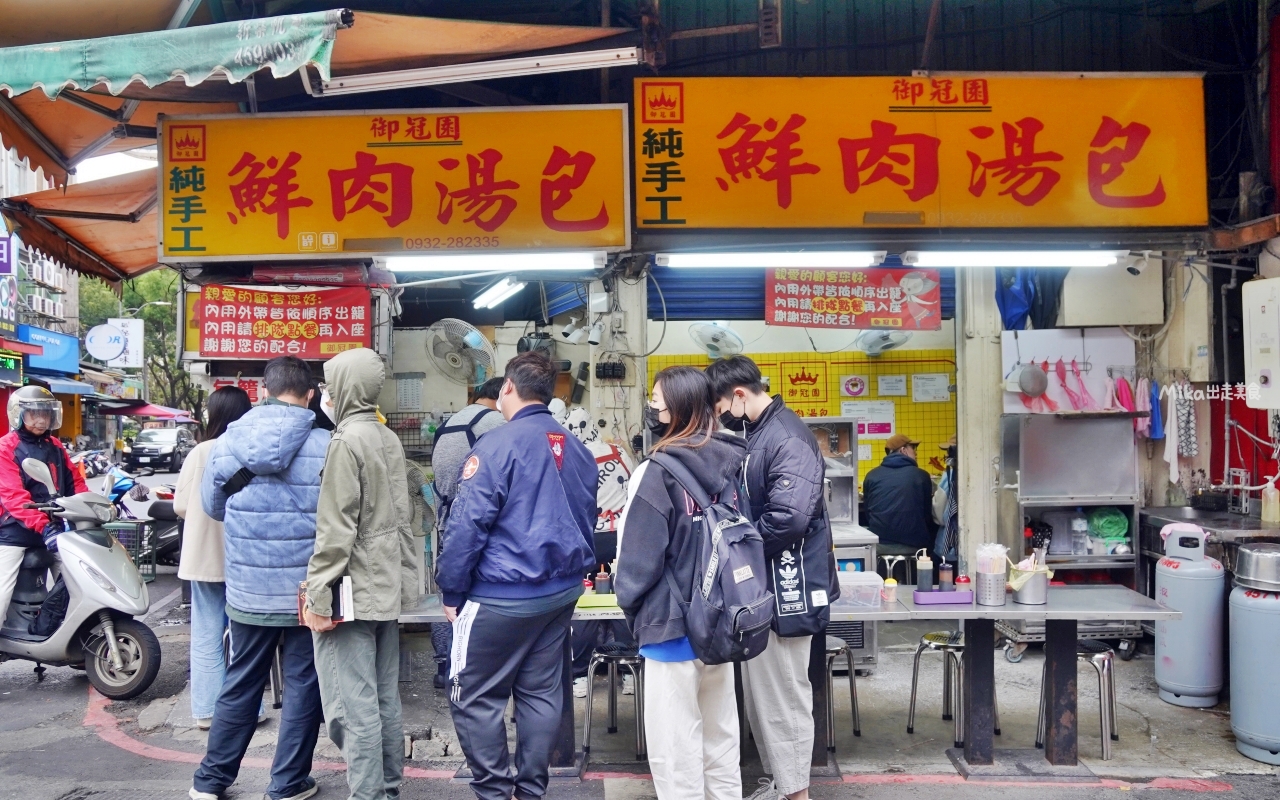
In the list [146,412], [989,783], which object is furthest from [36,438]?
[146,412]

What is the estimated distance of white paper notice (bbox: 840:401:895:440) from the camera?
992 centimetres

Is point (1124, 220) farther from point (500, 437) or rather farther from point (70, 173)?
point (70, 173)

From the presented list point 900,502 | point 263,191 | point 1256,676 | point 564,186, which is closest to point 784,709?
point 1256,676

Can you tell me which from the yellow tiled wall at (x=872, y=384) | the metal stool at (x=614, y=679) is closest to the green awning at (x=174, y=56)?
the metal stool at (x=614, y=679)

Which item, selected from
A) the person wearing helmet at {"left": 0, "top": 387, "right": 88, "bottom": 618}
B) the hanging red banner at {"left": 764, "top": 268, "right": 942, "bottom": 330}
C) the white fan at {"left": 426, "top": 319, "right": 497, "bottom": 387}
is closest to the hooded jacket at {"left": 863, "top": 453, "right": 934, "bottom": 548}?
the hanging red banner at {"left": 764, "top": 268, "right": 942, "bottom": 330}

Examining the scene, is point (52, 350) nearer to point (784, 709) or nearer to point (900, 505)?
point (900, 505)

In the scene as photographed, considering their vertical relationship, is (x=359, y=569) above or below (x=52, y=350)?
below

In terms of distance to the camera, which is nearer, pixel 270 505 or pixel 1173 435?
pixel 270 505

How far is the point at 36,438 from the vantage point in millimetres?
6352

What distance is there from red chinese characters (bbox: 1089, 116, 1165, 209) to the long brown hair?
3901 millimetres

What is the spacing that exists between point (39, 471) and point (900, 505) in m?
6.27

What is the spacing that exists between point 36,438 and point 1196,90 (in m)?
8.03

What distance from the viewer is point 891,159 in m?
6.12

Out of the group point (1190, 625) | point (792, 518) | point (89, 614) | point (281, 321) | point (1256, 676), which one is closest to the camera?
point (792, 518)
